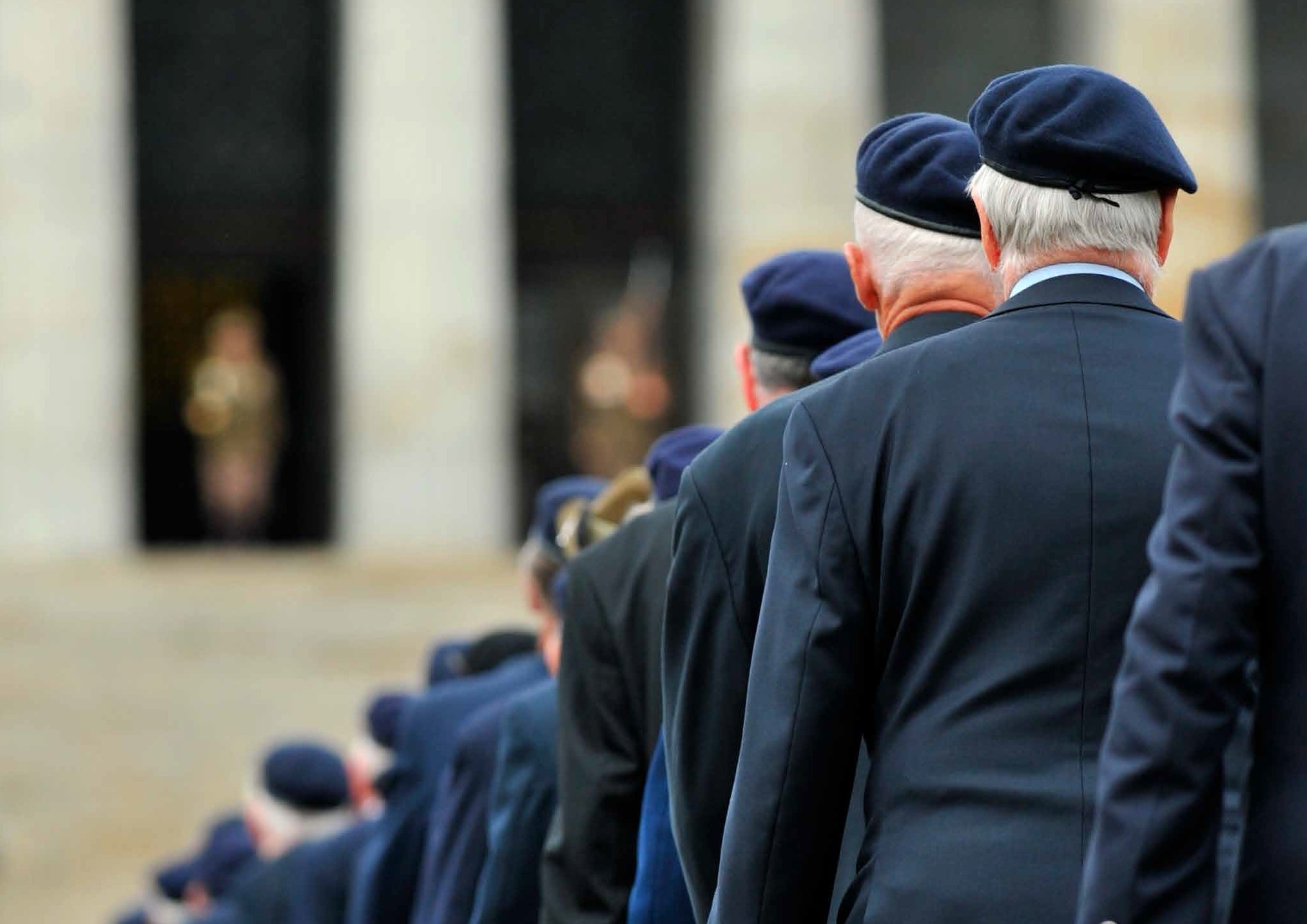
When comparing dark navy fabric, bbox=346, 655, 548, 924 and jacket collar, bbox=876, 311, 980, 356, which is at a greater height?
jacket collar, bbox=876, 311, 980, 356

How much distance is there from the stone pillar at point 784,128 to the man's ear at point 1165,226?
2708 centimetres

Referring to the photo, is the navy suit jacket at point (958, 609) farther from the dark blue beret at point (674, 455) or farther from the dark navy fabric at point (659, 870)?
the dark blue beret at point (674, 455)

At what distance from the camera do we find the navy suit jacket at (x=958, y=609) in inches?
172

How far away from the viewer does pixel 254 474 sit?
3512 centimetres

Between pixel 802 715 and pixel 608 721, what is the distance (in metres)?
2.47

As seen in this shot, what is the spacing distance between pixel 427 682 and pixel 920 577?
934cm

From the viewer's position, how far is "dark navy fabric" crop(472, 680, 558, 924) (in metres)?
8.23

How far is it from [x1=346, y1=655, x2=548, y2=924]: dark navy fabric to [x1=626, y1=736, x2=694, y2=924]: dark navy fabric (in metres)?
3.51

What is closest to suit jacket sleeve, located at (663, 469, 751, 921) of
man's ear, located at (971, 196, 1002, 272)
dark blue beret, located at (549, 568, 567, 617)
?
man's ear, located at (971, 196, 1002, 272)

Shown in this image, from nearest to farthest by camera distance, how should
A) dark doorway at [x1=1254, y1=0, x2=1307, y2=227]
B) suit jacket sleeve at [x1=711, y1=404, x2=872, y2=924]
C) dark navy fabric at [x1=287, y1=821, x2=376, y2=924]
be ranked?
suit jacket sleeve at [x1=711, y1=404, x2=872, y2=924] → dark navy fabric at [x1=287, y1=821, x2=376, y2=924] → dark doorway at [x1=1254, y1=0, x2=1307, y2=227]

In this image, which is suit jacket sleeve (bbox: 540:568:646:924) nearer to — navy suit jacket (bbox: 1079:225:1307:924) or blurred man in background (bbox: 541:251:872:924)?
blurred man in background (bbox: 541:251:872:924)

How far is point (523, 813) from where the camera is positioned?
27.2 ft

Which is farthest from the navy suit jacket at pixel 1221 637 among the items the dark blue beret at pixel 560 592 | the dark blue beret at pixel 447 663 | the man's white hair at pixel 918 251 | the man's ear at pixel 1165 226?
the dark blue beret at pixel 447 663

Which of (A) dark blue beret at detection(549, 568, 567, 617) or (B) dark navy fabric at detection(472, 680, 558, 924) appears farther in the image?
(B) dark navy fabric at detection(472, 680, 558, 924)
